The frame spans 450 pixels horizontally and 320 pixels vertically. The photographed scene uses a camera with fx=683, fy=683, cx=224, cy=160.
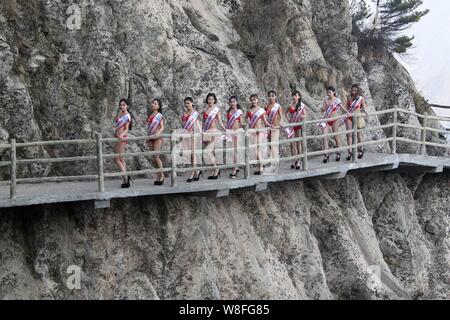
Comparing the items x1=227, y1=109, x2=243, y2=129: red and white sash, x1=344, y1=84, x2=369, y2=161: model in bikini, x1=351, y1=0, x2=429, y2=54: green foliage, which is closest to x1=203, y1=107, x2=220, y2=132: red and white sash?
x1=227, y1=109, x2=243, y2=129: red and white sash

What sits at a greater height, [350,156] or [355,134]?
[355,134]

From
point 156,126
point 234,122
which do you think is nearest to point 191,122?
point 156,126

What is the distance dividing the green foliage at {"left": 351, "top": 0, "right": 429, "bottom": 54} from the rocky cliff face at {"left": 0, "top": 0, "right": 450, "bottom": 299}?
3.85m

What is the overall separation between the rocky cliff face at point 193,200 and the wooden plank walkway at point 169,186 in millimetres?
525

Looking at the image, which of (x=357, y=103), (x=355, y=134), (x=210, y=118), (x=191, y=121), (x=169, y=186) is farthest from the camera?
(x=357, y=103)

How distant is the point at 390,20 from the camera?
84.0 ft

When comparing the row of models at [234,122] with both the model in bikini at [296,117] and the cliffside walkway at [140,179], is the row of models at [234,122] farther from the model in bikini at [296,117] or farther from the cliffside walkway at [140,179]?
the cliffside walkway at [140,179]

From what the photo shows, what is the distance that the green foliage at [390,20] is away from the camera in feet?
76.1

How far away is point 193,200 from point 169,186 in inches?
64.1

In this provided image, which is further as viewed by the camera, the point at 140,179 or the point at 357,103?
the point at 357,103

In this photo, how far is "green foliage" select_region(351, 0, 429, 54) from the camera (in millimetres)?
23188

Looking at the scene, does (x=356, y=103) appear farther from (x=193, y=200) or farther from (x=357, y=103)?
(x=193, y=200)

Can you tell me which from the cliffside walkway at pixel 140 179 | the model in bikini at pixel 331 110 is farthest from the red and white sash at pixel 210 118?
the model in bikini at pixel 331 110

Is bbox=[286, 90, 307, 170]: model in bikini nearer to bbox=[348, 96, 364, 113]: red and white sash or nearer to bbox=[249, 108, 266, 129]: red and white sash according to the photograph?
bbox=[249, 108, 266, 129]: red and white sash
